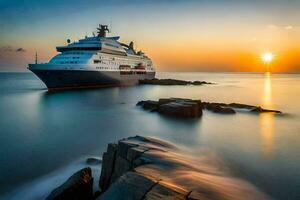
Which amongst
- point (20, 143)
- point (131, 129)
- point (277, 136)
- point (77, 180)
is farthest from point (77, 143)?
point (277, 136)

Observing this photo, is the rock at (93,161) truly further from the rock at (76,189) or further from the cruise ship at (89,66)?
the cruise ship at (89,66)

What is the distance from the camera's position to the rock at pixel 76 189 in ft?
17.5

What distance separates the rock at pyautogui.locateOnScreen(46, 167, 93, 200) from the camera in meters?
5.34

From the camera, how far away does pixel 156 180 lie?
187 inches

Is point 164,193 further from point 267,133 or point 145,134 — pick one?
point 267,133

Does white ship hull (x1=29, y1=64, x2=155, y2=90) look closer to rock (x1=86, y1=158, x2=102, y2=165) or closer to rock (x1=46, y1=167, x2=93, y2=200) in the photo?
rock (x1=86, y1=158, x2=102, y2=165)

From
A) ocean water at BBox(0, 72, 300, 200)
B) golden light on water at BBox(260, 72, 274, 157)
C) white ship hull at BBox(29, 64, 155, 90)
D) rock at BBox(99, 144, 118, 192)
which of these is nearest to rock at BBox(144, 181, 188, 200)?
rock at BBox(99, 144, 118, 192)

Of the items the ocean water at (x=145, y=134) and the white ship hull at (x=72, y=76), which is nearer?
Answer: the ocean water at (x=145, y=134)

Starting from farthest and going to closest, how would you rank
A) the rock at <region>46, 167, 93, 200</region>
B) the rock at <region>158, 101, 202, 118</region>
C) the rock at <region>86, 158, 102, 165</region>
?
the rock at <region>158, 101, 202, 118</region>
the rock at <region>86, 158, 102, 165</region>
the rock at <region>46, 167, 93, 200</region>

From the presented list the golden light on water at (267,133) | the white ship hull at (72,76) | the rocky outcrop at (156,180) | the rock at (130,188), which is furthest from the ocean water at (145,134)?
the white ship hull at (72,76)

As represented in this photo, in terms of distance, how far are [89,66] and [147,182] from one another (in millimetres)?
39199

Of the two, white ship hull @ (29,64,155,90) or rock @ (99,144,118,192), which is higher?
white ship hull @ (29,64,155,90)

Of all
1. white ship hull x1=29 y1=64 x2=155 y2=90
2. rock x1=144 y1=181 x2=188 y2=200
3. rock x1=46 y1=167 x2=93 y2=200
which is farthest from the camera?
white ship hull x1=29 y1=64 x2=155 y2=90

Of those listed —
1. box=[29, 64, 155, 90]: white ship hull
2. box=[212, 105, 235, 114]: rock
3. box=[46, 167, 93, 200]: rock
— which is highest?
box=[29, 64, 155, 90]: white ship hull
